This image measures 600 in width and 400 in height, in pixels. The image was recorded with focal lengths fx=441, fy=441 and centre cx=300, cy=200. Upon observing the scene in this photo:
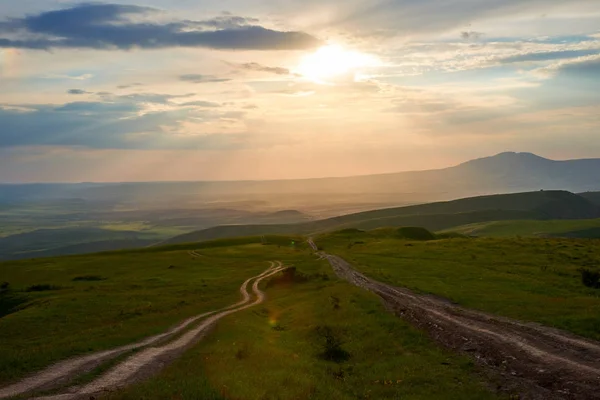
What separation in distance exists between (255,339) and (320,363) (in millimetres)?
8876

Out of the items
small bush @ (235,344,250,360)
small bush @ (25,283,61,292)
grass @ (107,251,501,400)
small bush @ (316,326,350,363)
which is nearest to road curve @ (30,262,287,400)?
grass @ (107,251,501,400)

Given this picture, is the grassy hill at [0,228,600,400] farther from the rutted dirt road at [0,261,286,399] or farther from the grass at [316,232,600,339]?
the rutted dirt road at [0,261,286,399]

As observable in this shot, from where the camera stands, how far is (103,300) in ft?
202

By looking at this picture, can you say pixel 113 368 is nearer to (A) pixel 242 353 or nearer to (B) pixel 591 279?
(A) pixel 242 353

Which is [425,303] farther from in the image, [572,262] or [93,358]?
[572,262]

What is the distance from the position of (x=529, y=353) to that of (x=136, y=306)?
46659 mm

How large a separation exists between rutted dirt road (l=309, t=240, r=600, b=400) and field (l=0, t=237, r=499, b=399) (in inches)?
72.6

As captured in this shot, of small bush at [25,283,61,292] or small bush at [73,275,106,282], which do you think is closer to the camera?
small bush at [25,283,61,292]

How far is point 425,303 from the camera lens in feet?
158

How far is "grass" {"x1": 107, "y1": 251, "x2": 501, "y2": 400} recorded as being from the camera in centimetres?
2259

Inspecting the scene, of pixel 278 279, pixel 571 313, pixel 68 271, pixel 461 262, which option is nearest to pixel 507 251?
pixel 461 262

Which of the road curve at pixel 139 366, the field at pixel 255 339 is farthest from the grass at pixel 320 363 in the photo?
the road curve at pixel 139 366

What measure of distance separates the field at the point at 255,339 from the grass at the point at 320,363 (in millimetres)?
69

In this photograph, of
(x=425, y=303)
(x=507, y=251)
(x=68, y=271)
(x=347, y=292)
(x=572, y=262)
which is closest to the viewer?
(x=425, y=303)
